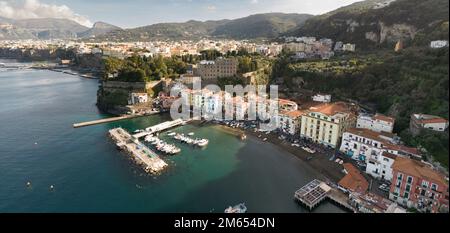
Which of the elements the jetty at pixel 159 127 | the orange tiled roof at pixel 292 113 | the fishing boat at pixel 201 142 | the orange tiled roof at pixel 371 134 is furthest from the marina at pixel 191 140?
the orange tiled roof at pixel 371 134

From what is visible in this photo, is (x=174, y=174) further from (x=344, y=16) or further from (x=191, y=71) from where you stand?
(x=344, y=16)

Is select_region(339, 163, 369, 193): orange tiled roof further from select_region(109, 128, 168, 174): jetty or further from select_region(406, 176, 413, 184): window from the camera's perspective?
select_region(109, 128, 168, 174): jetty

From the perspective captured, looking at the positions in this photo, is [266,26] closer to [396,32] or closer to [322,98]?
[396,32]

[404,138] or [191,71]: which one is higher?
[191,71]

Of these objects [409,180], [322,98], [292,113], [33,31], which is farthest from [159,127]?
[33,31]

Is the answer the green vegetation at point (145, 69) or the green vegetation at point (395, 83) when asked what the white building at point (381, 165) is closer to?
the green vegetation at point (395, 83)

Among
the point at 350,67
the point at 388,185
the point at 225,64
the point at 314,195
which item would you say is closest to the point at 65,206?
the point at 314,195
